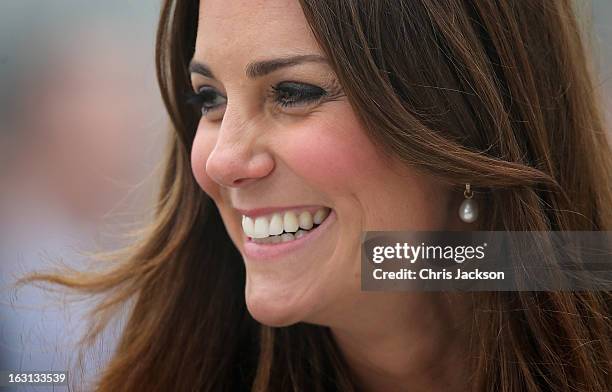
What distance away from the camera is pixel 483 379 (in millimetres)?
952

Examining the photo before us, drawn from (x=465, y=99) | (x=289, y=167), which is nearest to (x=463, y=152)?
(x=465, y=99)

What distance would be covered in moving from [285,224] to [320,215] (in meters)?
0.05

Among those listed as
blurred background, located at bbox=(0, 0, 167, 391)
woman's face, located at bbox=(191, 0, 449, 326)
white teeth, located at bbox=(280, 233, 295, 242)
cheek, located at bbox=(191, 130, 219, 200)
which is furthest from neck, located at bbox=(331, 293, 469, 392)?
blurred background, located at bbox=(0, 0, 167, 391)

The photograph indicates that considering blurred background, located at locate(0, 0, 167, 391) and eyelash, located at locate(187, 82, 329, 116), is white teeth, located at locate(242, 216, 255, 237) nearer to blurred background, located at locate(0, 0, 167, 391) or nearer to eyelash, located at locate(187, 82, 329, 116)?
eyelash, located at locate(187, 82, 329, 116)

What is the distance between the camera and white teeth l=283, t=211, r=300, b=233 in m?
0.98

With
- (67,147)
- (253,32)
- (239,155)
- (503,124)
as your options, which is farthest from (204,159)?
(503,124)

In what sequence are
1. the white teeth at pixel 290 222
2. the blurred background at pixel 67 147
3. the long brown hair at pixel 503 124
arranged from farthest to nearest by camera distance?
the blurred background at pixel 67 147
the white teeth at pixel 290 222
the long brown hair at pixel 503 124

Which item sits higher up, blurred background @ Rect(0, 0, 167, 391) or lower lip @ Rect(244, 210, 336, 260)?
blurred background @ Rect(0, 0, 167, 391)

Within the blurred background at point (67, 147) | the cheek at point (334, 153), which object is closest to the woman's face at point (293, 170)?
the cheek at point (334, 153)

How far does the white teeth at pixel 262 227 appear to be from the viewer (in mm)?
1000

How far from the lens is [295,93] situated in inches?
37.0

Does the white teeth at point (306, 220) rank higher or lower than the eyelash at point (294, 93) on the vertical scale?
lower

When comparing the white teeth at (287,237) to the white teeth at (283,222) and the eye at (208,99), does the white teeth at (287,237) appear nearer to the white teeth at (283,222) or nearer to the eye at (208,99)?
the white teeth at (283,222)

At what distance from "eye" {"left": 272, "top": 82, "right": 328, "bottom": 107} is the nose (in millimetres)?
52
